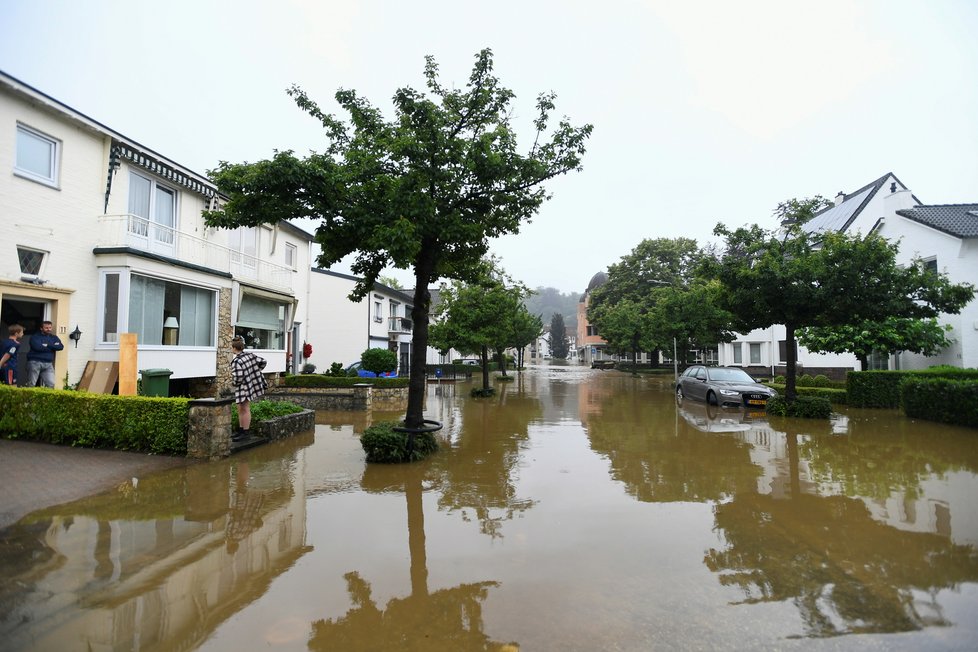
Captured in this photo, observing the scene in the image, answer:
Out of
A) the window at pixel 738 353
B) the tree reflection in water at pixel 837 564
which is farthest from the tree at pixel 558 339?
the tree reflection in water at pixel 837 564

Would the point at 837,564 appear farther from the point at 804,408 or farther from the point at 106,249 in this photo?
the point at 106,249

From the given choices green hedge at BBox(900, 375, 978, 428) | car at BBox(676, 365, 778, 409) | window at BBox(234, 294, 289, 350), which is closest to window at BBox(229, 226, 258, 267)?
window at BBox(234, 294, 289, 350)

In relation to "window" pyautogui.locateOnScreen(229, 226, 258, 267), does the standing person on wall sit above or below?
below

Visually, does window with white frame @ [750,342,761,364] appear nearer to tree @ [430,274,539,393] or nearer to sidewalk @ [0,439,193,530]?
tree @ [430,274,539,393]

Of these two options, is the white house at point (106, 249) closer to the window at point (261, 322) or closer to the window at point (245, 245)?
the window at point (261, 322)

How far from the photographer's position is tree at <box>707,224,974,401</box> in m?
11.9

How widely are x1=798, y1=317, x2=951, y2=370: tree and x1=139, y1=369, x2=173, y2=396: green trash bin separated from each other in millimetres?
20383

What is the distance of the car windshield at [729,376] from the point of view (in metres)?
16.4

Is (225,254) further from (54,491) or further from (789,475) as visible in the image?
(789,475)

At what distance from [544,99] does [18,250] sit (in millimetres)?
11004

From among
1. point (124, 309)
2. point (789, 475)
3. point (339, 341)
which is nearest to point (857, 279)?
point (789, 475)

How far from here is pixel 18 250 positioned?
9.91m

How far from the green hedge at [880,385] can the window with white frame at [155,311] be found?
68.0 ft

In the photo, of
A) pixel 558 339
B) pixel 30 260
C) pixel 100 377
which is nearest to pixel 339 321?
pixel 100 377
